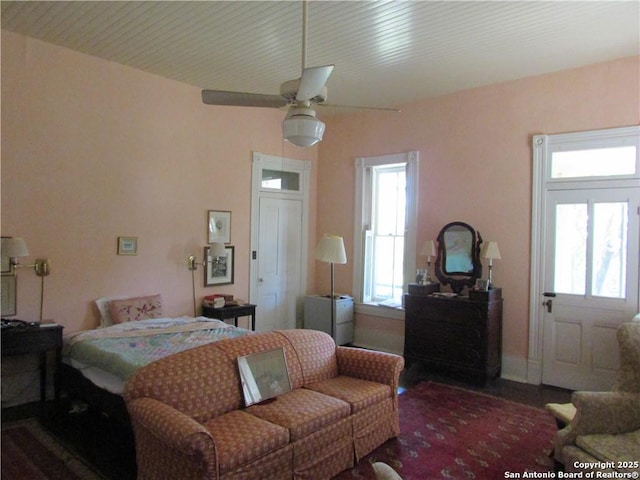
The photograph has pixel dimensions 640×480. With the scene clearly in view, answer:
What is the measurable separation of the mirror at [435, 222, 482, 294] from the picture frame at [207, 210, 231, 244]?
2650 millimetres

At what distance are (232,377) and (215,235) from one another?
2827mm

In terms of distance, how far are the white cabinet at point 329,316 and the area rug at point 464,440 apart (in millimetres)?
1817

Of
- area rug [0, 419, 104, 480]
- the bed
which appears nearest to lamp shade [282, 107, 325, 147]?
the bed

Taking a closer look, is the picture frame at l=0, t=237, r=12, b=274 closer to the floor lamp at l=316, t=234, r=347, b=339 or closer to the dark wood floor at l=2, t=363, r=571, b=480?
the dark wood floor at l=2, t=363, r=571, b=480

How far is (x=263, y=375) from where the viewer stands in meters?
3.04

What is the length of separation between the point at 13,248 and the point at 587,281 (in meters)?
5.37

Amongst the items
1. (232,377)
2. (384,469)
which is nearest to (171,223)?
(232,377)

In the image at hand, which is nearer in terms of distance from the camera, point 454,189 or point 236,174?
point 454,189

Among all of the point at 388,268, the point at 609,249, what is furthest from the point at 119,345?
the point at 609,249

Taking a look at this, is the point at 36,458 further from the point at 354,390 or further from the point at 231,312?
the point at 231,312

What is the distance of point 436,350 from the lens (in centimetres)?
491

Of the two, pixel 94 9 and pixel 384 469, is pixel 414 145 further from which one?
pixel 384 469

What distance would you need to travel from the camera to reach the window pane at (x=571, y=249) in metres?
4.45

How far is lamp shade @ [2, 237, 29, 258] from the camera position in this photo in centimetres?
365
